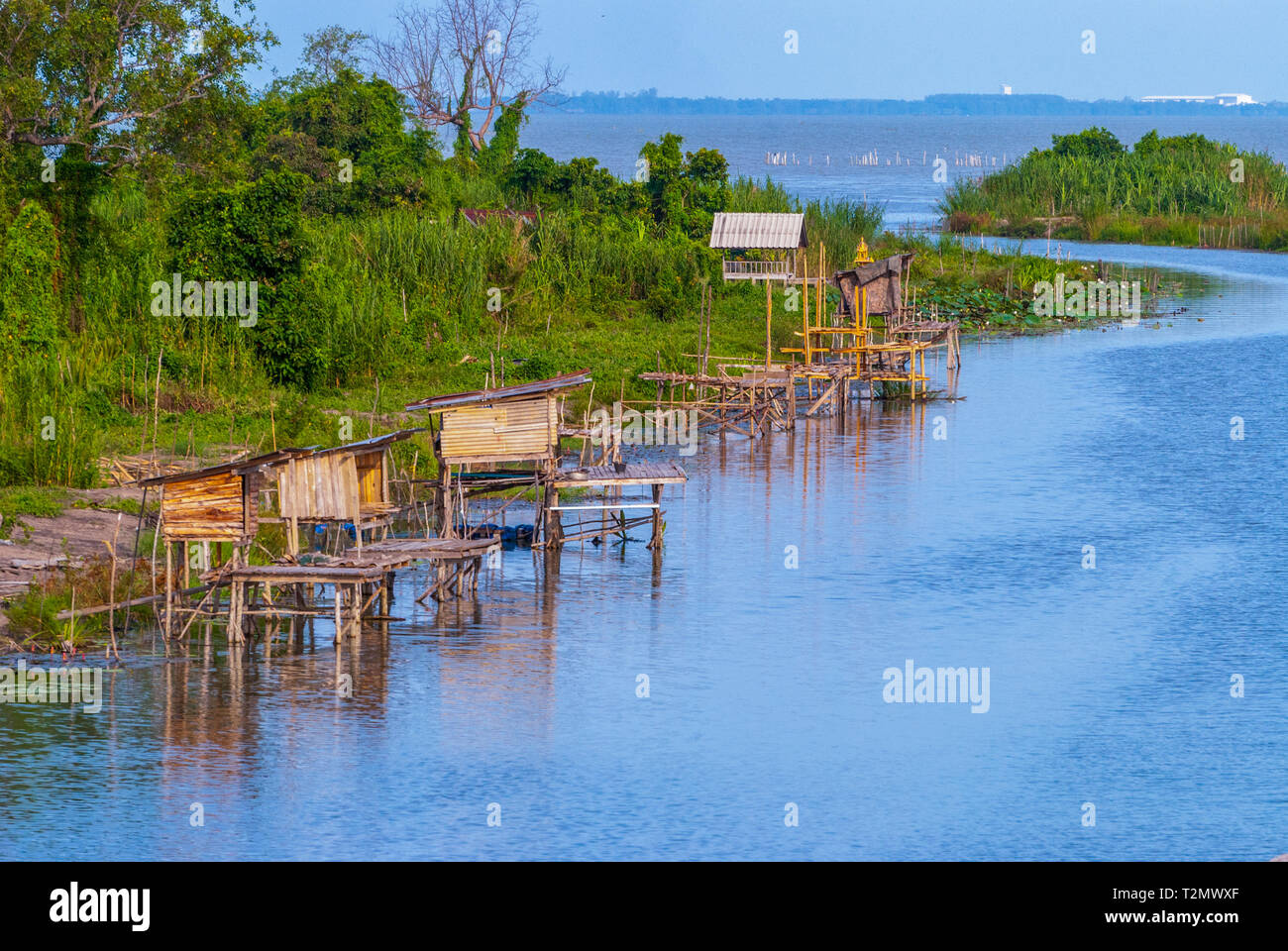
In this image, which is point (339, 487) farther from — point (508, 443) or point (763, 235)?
point (763, 235)

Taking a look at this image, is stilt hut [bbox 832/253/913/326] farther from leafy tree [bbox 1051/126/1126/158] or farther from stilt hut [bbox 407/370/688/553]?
leafy tree [bbox 1051/126/1126/158]

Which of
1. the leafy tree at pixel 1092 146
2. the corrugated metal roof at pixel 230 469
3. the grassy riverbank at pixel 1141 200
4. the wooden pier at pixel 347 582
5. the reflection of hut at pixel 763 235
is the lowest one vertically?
the wooden pier at pixel 347 582

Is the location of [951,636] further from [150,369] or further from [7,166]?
[7,166]

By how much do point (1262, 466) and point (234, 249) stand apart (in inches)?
900

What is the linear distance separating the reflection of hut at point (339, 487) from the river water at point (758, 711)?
1.70 metres

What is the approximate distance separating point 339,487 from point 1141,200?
72.3 m

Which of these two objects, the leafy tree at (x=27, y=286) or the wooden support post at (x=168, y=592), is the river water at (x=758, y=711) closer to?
the wooden support post at (x=168, y=592)

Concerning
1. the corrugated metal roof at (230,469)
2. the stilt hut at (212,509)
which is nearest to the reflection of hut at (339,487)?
the corrugated metal roof at (230,469)

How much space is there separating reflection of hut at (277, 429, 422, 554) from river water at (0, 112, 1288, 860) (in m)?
1.70

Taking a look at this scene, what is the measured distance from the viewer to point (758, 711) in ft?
72.5

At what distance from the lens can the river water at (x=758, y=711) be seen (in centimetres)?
1825

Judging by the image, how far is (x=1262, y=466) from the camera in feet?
127

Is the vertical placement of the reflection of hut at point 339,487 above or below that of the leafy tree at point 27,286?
below

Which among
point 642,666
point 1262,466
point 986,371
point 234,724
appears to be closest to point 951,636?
point 642,666
